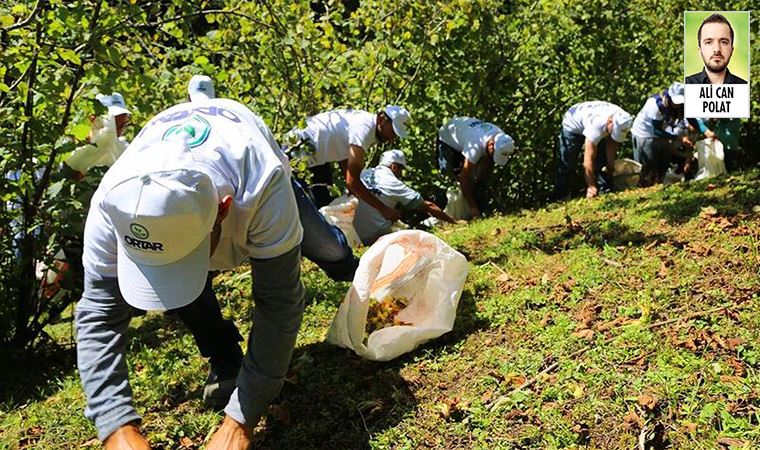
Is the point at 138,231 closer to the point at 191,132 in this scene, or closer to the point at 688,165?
the point at 191,132

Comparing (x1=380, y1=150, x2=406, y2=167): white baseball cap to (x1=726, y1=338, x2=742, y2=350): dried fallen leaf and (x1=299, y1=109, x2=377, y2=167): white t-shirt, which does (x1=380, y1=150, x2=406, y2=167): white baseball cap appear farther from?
(x1=726, y1=338, x2=742, y2=350): dried fallen leaf

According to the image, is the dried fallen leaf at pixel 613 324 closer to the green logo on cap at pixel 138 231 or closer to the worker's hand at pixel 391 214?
the green logo on cap at pixel 138 231

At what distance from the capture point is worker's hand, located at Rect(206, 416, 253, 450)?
87.4 inches

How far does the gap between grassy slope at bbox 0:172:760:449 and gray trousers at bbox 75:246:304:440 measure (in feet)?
1.44

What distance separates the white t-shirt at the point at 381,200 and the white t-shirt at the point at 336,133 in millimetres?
478

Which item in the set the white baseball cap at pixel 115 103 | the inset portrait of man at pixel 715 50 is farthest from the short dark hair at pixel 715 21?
the white baseball cap at pixel 115 103

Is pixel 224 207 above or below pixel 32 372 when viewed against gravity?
above

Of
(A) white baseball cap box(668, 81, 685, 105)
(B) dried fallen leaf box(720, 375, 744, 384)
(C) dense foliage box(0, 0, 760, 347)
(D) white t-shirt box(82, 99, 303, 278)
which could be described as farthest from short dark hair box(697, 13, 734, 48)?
(D) white t-shirt box(82, 99, 303, 278)

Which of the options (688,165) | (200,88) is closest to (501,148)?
(688,165)

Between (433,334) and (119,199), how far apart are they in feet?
Result: 5.30

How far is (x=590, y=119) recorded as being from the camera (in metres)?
6.91

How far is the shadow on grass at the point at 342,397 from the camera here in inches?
103

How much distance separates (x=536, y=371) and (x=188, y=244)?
1.52m

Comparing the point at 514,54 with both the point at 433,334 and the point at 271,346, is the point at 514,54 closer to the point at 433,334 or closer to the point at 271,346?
the point at 433,334
